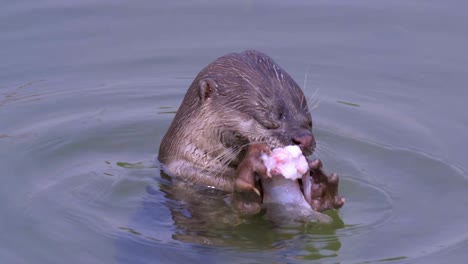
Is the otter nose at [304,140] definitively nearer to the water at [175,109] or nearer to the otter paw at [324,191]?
the otter paw at [324,191]

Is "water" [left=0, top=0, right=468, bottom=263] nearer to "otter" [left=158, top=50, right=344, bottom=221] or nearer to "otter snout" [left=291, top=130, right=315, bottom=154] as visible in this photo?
"otter" [left=158, top=50, right=344, bottom=221]

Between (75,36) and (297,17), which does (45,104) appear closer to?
(75,36)

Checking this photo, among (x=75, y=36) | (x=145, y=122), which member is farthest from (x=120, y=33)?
(x=145, y=122)

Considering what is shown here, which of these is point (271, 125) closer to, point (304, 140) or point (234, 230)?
point (304, 140)

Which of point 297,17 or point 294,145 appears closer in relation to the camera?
point 294,145

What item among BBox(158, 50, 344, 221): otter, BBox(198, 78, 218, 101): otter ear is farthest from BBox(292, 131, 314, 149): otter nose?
BBox(198, 78, 218, 101): otter ear

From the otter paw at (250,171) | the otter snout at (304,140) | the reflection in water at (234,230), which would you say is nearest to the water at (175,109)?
the reflection in water at (234,230)

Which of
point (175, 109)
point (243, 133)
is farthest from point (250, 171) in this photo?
point (175, 109)
